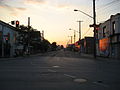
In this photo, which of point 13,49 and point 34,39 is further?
point 34,39

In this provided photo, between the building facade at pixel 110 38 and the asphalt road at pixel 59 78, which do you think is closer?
the asphalt road at pixel 59 78

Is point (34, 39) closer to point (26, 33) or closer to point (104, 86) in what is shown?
point (26, 33)

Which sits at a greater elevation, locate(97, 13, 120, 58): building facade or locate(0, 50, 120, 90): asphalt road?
locate(97, 13, 120, 58): building facade

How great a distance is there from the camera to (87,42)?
80.4 metres

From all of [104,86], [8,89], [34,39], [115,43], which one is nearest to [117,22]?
[115,43]

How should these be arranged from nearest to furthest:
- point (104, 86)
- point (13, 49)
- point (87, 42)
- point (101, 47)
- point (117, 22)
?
point (104, 86)
point (117, 22)
point (101, 47)
point (13, 49)
point (87, 42)

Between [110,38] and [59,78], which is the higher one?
[110,38]

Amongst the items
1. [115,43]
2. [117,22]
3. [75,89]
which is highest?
[117,22]

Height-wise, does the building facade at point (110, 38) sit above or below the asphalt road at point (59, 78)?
above

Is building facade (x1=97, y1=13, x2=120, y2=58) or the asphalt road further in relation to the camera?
building facade (x1=97, y1=13, x2=120, y2=58)

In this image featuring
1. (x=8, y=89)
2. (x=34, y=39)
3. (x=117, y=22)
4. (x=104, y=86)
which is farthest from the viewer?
(x=34, y=39)

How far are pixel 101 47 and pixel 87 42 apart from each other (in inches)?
1390

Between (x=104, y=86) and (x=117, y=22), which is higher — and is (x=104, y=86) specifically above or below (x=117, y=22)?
below

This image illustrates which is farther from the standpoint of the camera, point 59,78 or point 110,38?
point 110,38
